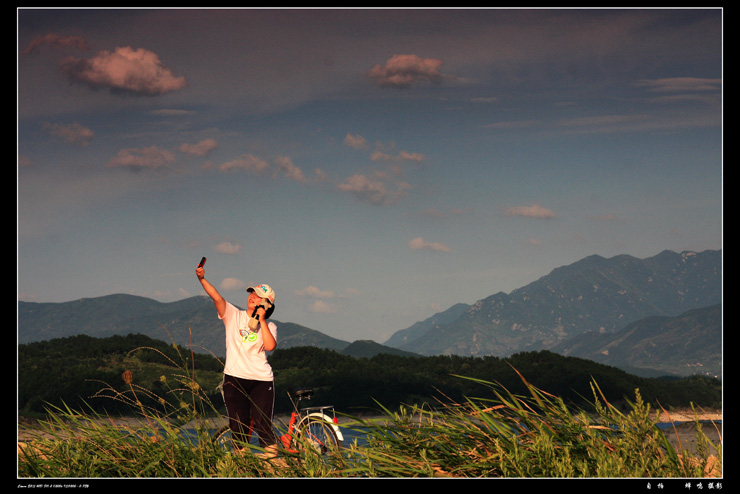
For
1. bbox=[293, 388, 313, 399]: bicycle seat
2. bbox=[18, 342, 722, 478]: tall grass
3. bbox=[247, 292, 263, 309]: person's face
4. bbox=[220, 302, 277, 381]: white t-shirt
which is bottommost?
bbox=[18, 342, 722, 478]: tall grass

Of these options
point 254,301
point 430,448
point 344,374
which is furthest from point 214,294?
point 344,374

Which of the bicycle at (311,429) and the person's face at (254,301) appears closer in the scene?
the bicycle at (311,429)

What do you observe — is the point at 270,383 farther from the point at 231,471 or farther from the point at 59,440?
the point at 59,440

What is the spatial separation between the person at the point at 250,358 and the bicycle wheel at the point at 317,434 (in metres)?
0.37

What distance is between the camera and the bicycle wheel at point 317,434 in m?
7.24

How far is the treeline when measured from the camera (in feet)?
427

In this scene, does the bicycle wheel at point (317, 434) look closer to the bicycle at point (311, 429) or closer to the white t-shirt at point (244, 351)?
the bicycle at point (311, 429)

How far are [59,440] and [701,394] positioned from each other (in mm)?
178544

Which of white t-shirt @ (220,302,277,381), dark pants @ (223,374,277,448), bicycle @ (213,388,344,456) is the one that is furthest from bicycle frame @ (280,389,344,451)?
white t-shirt @ (220,302,277,381)

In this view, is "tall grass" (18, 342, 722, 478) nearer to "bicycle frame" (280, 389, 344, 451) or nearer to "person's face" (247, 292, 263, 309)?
"bicycle frame" (280, 389, 344, 451)


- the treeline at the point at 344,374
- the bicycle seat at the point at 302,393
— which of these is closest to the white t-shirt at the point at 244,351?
the bicycle seat at the point at 302,393

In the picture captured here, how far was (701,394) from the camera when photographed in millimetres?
163375

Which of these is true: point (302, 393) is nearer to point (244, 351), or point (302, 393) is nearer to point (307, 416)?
point (307, 416)

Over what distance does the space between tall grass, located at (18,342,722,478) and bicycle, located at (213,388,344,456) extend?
0.28 metres
